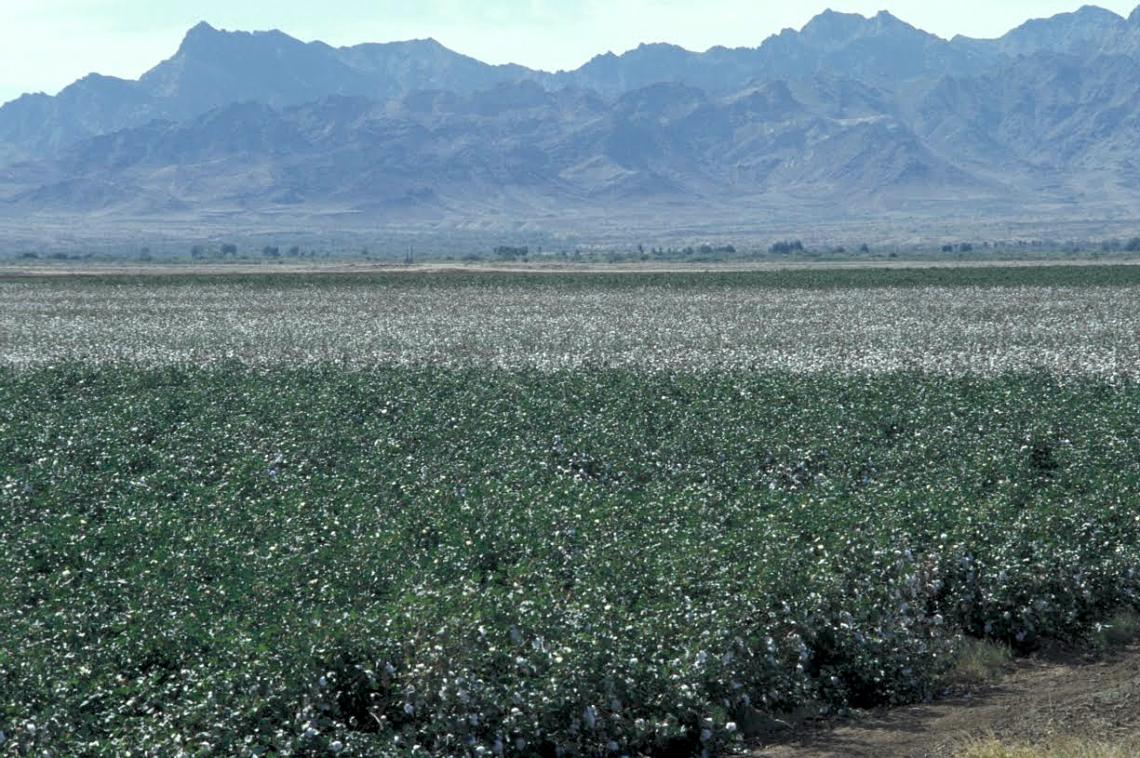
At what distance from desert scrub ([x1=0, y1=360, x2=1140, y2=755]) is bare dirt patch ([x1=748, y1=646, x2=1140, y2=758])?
0.40 meters

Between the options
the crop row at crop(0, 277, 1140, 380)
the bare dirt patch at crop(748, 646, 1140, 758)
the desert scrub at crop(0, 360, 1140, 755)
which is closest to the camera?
the desert scrub at crop(0, 360, 1140, 755)

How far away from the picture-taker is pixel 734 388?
25797mm

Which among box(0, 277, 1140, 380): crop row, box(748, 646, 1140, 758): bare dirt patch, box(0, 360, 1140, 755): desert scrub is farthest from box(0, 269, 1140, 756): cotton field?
box(0, 277, 1140, 380): crop row

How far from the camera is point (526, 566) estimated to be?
12.4 metres

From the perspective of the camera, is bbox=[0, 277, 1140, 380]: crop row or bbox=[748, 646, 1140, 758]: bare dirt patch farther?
bbox=[0, 277, 1140, 380]: crop row

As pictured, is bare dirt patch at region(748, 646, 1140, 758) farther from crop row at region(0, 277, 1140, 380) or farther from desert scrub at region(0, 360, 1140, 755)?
crop row at region(0, 277, 1140, 380)

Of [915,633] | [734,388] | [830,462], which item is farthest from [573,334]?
[915,633]

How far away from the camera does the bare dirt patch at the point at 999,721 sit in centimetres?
1053

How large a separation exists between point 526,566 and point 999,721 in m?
4.04

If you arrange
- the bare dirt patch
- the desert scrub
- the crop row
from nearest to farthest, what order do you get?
the desert scrub → the bare dirt patch → the crop row

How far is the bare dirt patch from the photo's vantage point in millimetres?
10531

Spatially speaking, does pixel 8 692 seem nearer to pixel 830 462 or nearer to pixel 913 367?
pixel 830 462

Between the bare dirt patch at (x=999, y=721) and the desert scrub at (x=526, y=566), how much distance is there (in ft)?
1.32

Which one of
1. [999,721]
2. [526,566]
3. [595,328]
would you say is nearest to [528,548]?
[526,566]
